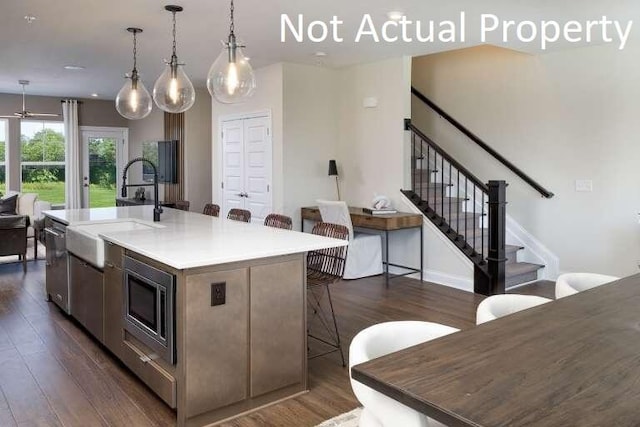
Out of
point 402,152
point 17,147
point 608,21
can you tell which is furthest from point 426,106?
point 17,147

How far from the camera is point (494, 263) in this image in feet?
17.6

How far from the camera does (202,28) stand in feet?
16.4

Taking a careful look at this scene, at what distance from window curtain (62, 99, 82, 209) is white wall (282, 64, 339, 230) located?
5.95 meters

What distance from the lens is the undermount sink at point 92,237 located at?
360 centimetres

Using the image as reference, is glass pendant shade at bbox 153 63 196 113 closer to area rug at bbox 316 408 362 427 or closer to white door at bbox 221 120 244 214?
area rug at bbox 316 408 362 427

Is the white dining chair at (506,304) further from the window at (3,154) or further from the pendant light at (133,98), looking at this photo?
the window at (3,154)

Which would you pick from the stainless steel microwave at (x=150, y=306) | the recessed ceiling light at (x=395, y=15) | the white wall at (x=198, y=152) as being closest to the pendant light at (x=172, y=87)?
the stainless steel microwave at (x=150, y=306)

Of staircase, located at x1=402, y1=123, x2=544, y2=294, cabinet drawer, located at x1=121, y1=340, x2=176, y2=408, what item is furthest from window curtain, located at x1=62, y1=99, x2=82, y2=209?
cabinet drawer, located at x1=121, y1=340, x2=176, y2=408

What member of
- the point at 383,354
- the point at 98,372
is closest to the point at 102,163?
the point at 98,372

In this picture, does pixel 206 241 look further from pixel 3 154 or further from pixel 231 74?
pixel 3 154

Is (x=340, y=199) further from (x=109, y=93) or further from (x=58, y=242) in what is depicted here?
(x=109, y=93)

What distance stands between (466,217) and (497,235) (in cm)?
117

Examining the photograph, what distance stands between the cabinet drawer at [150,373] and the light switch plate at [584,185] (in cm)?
485

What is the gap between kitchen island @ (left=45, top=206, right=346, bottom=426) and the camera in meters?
2.66
